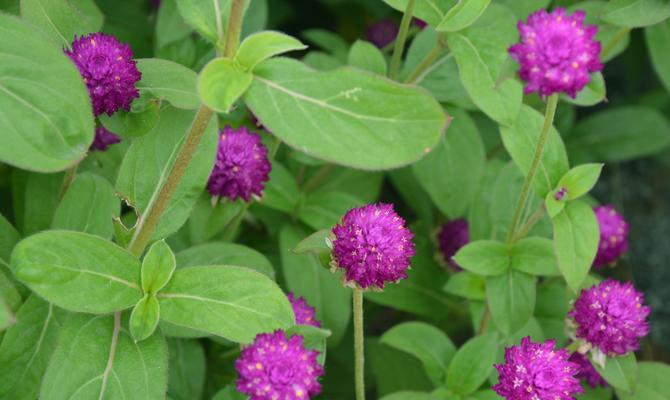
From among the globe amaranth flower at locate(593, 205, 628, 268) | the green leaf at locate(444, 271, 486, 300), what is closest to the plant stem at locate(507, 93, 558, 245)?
the green leaf at locate(444, 271, 486, 300)

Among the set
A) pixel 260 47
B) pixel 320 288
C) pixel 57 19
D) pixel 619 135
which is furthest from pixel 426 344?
pixel 619 135

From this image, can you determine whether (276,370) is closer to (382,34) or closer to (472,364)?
(472,364)

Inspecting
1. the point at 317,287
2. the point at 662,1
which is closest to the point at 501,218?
the point at 317,287

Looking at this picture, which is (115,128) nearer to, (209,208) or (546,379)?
(209,208)

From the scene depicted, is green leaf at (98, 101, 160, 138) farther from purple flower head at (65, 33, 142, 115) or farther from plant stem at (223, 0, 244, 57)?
plant stem at (223, 0, 244, 57)

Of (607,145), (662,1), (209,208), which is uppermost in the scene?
(607,145)

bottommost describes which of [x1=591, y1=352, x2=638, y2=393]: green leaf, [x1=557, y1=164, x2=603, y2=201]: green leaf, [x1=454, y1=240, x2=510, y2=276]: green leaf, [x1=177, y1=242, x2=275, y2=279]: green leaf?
[x1=591, y1=352, x2=638, y2=393]: green leaf

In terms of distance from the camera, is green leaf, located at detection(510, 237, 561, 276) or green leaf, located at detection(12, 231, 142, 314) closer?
green leaf, located at detection(12, 231, 142, 314)
